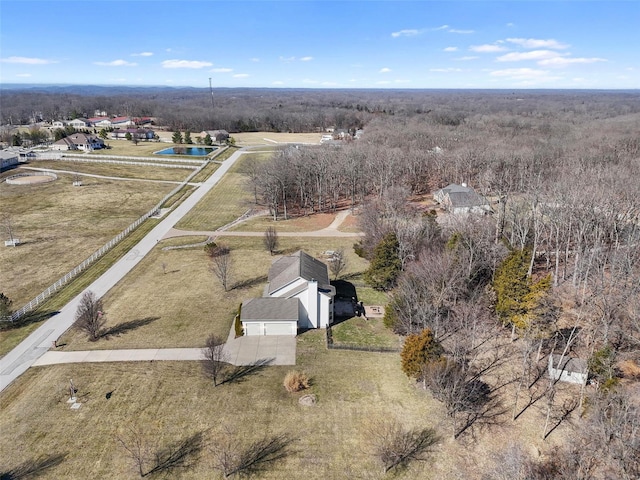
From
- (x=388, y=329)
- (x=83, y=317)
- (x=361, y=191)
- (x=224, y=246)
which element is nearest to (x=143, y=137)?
(x=361, y=191)

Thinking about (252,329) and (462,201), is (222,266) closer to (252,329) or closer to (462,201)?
(252,329)

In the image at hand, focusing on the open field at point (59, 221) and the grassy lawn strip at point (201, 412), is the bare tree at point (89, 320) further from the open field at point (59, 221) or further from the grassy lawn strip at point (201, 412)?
the open field at point (59, 221)

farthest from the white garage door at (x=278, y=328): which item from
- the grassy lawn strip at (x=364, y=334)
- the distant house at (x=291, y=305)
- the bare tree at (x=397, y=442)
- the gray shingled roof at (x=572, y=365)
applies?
the gray shingled roof at (x=572, y=365)

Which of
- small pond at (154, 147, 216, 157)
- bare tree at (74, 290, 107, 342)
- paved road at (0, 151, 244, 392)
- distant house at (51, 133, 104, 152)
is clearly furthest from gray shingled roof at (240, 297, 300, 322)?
distant house at (51, 133, 104, 152)

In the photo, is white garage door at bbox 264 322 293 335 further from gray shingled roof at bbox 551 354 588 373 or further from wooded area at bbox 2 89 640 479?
gray shingled roof at bbox 551 354 588 373

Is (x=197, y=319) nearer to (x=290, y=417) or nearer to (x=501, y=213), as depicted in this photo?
(x=290, y=417)

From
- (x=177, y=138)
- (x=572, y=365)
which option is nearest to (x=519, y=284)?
(x=572, y=365)
